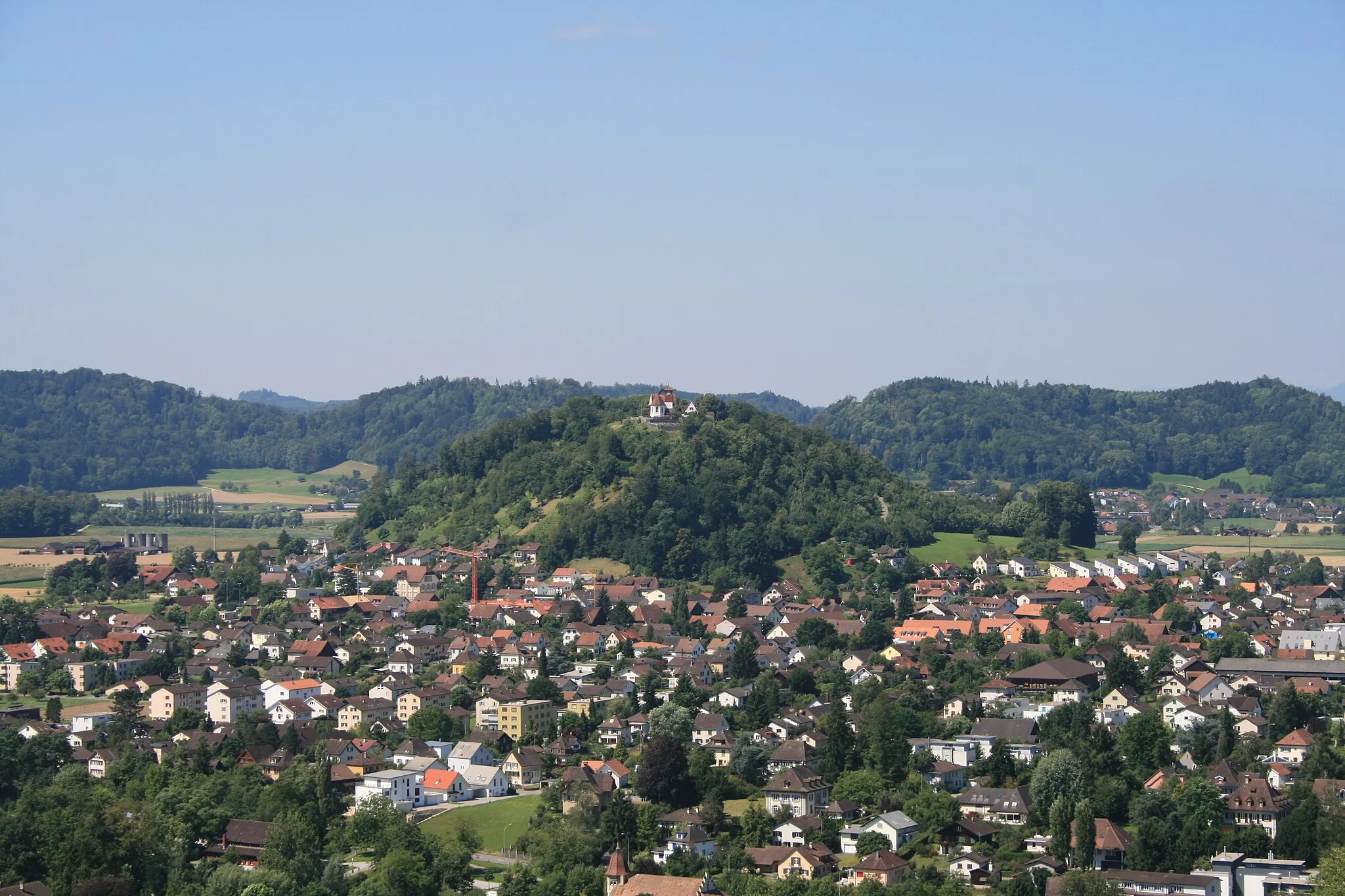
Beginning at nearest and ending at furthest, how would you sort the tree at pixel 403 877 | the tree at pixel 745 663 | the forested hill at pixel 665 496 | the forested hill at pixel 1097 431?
1. the tree at pixel 403 877
2. the tree at pixel 745 663
3. the forested hill at pixel 665 496
4. the forested hill at pixel 1097 431

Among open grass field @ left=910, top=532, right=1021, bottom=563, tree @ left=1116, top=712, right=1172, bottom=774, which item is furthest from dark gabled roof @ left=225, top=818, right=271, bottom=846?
open grass field @ left=910, top=532, right=1021, bottom=563

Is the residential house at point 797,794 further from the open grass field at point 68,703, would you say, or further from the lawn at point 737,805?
the open grass field at point 68,703

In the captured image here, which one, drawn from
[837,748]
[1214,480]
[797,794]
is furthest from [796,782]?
[1214,480]

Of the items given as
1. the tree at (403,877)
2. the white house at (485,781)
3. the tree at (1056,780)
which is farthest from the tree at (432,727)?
the tree at (1056,780)

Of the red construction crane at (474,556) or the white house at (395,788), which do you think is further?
the red construction crane at (474,556)

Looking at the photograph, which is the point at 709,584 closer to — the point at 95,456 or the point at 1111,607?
the point at 1111,607

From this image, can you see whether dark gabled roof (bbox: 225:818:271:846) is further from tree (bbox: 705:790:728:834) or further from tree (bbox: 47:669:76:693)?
tree (bbox: 47:669:76:693)
